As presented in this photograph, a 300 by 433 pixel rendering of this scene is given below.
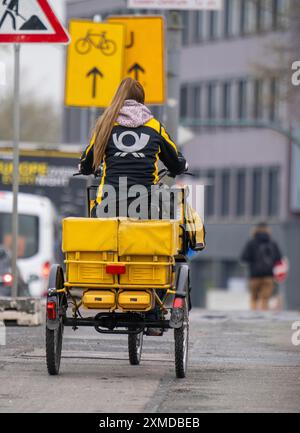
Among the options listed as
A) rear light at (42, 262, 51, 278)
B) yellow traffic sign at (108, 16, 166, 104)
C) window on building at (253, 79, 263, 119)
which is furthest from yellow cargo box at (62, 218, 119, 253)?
window on building at (253, 79, 263, 119)

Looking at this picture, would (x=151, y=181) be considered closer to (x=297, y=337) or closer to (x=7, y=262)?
(x=297, y=337)

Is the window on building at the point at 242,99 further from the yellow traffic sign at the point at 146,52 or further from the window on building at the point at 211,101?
the yellow traffic sign at the point at 146,52

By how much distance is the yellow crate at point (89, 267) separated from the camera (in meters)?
10.5

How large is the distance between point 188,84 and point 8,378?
6563cm

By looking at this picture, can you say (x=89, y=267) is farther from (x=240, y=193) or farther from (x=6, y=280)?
(x=240, y=193)

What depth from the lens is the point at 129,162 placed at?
10984 millimetres

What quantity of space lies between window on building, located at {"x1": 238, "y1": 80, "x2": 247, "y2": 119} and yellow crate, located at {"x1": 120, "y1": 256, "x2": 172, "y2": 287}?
60.4 m

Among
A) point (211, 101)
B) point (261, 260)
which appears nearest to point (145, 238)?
point (261, 260)

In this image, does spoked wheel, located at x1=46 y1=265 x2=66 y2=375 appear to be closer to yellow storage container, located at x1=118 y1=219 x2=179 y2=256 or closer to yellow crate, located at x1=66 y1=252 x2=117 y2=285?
yellow crate, located at x1=66 y1=252 x2=117 y2=285

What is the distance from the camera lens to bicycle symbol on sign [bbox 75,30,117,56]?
18.8 meters

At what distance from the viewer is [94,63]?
741 inches

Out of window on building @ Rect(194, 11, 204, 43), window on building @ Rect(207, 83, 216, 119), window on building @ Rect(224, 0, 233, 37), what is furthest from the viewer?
window on building @ Rect(194, 11, 204, 43)

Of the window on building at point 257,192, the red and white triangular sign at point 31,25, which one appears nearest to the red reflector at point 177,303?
the red and white triangular sign at point 31,25

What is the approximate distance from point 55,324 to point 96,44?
887 centimetres
